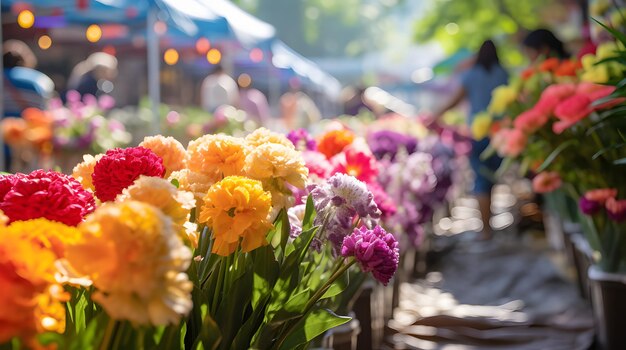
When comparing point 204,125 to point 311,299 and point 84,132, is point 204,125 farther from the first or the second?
point 311,299

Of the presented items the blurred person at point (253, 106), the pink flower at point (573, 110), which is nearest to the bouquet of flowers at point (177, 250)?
the pink flower at point (573, 110)

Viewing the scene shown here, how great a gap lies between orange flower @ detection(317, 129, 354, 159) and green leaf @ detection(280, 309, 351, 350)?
1.16 m

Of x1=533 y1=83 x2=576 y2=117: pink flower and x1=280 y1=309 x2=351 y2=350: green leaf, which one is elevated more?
x1=533 y1=83 x2=576 y2=117: pink flower

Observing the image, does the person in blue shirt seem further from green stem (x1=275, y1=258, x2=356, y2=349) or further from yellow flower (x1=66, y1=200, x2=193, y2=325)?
yellow flower (x1=66, y1=200, x2=193, y2=325)

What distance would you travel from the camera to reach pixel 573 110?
327 centimetres

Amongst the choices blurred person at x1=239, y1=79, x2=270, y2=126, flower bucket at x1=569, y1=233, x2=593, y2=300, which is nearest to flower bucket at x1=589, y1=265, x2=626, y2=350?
flower bucket at x1=569, y1=233, x2=593, y2=300

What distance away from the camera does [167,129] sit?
25.3 feet

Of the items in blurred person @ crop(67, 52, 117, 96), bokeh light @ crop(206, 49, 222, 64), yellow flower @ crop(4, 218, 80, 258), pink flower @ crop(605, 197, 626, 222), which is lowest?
yellow flower @ crop(4, 218, 80, 258)

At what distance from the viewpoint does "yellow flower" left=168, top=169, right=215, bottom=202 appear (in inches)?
67.2

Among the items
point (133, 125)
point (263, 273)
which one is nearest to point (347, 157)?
point (263, 273)

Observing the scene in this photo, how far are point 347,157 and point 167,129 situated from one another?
5386 millimetres

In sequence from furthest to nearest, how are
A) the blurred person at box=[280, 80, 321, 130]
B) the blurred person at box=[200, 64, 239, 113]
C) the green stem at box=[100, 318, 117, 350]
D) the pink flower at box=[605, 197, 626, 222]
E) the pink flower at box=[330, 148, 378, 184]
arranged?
the blurred person at box=[280, 80, 321, 130]
the blurred person at box=[200, 64, 239, 113]
the pink flower at box=[605, 197, 626, 222]
the pink flower at box=[330, 148, 378, 184]
the green stem at box=[100, 318, 117, 350]

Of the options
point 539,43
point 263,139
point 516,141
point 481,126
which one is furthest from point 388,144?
point 539,43

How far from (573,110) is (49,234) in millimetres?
2453
